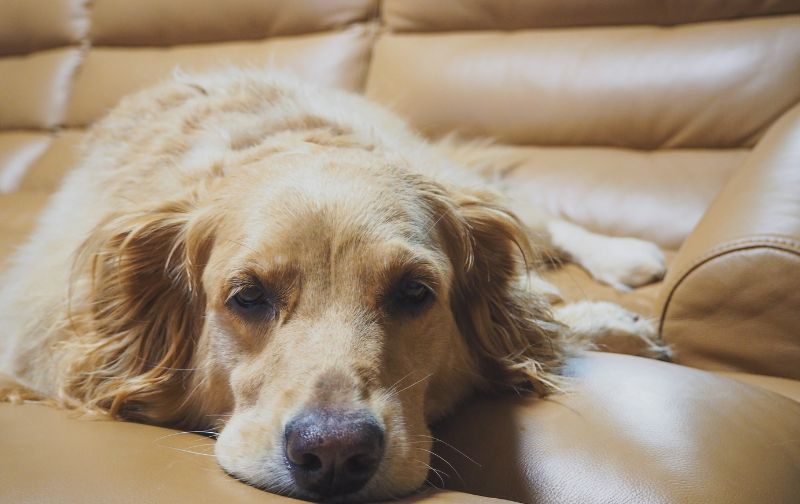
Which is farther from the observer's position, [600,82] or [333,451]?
[600,82]

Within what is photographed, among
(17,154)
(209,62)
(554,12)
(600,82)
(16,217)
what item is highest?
(554,12)

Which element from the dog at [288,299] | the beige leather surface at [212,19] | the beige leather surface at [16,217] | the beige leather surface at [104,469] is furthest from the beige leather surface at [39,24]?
the beige leather surface at [104,469]

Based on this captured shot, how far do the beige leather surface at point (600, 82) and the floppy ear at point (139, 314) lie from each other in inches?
72.0

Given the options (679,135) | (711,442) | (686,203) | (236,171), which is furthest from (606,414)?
(679,135)

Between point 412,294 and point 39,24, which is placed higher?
point 412,294

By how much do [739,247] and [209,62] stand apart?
9.62 ft

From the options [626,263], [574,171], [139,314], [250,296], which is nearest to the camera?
[250,296]

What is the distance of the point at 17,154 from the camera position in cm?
425

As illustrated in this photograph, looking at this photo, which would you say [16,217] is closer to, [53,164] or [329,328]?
[53,164]

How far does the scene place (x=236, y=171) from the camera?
65.9 inches

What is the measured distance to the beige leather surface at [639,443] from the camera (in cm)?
115

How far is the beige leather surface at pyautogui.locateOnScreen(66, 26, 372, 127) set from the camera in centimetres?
356

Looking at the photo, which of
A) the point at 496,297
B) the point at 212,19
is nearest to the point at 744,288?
the point at 496,297

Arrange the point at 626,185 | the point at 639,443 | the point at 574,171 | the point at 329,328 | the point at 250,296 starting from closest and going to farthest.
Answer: the point at 639,443 < the point at 329,328 < the point at 250,296 < the point at 626,185 < the point at 574,171
